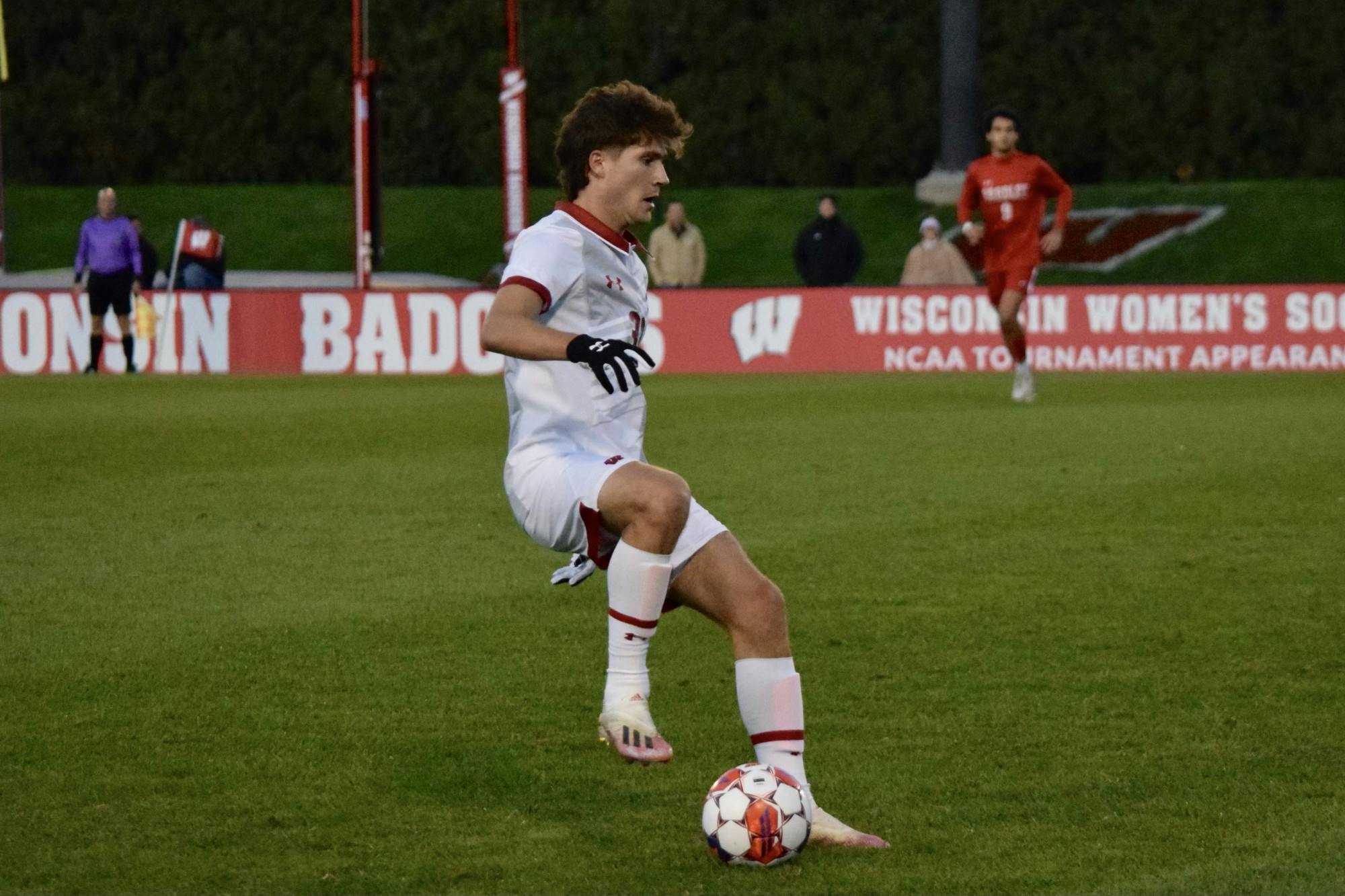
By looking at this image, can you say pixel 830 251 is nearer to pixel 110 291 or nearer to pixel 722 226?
pixel 110 291

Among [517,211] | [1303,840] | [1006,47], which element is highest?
[1006,47]

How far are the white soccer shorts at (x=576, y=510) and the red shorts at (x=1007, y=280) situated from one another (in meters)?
11.7

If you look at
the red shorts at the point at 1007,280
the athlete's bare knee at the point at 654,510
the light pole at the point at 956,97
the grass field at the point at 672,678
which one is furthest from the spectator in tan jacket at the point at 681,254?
the athlete's bare knee at the point at 654,510

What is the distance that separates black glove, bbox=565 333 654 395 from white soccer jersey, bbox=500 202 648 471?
299mm

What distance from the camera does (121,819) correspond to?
4.61m

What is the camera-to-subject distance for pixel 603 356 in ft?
14.8

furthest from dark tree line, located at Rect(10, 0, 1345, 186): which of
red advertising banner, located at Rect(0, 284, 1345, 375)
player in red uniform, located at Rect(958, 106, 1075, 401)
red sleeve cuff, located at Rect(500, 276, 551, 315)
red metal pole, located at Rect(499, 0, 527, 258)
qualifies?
red sleeve cuff, located at Rect(500, 276, 551, 315)

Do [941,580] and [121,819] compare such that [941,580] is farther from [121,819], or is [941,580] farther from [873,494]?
[121,819]

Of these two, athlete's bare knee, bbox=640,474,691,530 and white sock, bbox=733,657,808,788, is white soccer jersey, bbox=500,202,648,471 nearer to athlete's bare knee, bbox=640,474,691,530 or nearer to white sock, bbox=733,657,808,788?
athlete's bare knee, bbox=640,474,691,530

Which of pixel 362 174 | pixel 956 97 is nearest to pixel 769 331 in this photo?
pixel 362 174

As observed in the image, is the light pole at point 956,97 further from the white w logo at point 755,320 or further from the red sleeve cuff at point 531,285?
the red sleeve cuff at point 531,285

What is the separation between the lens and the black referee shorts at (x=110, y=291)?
22078 millimetres

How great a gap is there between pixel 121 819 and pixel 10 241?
37595mm

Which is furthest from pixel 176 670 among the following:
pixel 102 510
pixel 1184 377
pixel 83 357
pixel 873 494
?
pixel 83 357
